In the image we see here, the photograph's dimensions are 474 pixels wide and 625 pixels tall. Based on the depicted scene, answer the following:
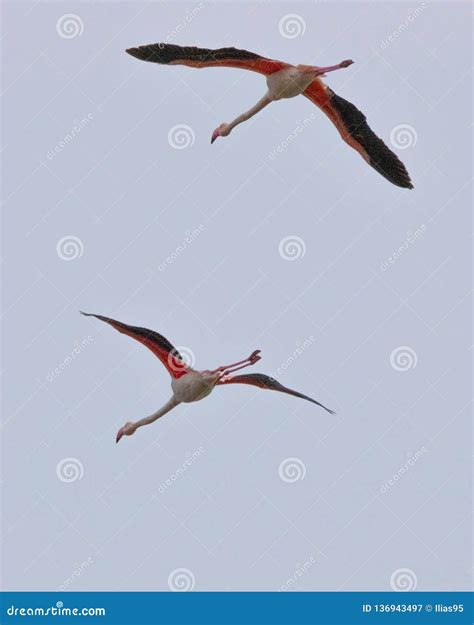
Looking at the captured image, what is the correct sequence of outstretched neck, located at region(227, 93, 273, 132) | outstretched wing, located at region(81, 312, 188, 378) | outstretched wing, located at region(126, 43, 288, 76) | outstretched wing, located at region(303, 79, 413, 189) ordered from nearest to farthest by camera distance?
outstretched wing, located at region(126, 43, 288, 76) → outstretched wing, located at region(81, 312, 188, 378) → outstretched neck, located at region(227, 93, 273, 132) → outstretched wing, located at region(303, 79, 413, 189)

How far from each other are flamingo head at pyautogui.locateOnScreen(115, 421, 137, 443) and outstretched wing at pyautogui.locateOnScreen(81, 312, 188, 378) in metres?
1.87

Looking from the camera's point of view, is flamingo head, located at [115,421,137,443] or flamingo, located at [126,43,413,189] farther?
flamingo head, located at [115,421,137,443]

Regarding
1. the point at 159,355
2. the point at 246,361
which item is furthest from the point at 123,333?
the point at 246,361

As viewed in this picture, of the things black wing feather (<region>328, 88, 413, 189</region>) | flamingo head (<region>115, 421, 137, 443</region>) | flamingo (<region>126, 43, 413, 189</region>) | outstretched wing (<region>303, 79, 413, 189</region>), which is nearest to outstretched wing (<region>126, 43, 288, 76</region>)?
flamingo (<region>126, 43, 413, 189</region>)

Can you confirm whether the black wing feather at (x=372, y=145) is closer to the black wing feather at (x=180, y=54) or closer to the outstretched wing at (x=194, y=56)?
the outstretched wing at (x=194, y=56)

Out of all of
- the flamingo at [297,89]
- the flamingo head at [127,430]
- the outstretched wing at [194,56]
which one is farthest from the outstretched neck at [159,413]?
the outstretched wing at [194,56]

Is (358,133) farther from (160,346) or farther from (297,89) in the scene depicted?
(160,346)

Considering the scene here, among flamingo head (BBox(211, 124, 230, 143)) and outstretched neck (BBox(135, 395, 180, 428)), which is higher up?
flamingo head (BBox(211, 124, 230, 143))

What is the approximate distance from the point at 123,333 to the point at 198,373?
140 cm

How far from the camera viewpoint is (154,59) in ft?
89.1

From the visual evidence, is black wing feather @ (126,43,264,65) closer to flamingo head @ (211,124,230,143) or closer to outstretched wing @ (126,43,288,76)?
outstretched wing @ (126,43,288,76)

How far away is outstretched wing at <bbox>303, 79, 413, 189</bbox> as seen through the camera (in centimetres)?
2867

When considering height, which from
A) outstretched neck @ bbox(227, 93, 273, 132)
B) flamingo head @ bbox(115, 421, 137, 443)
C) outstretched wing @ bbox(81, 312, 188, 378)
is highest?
outstretched neck @ bbox(227, 93, 273, 132)

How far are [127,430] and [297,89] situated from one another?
6165mm
